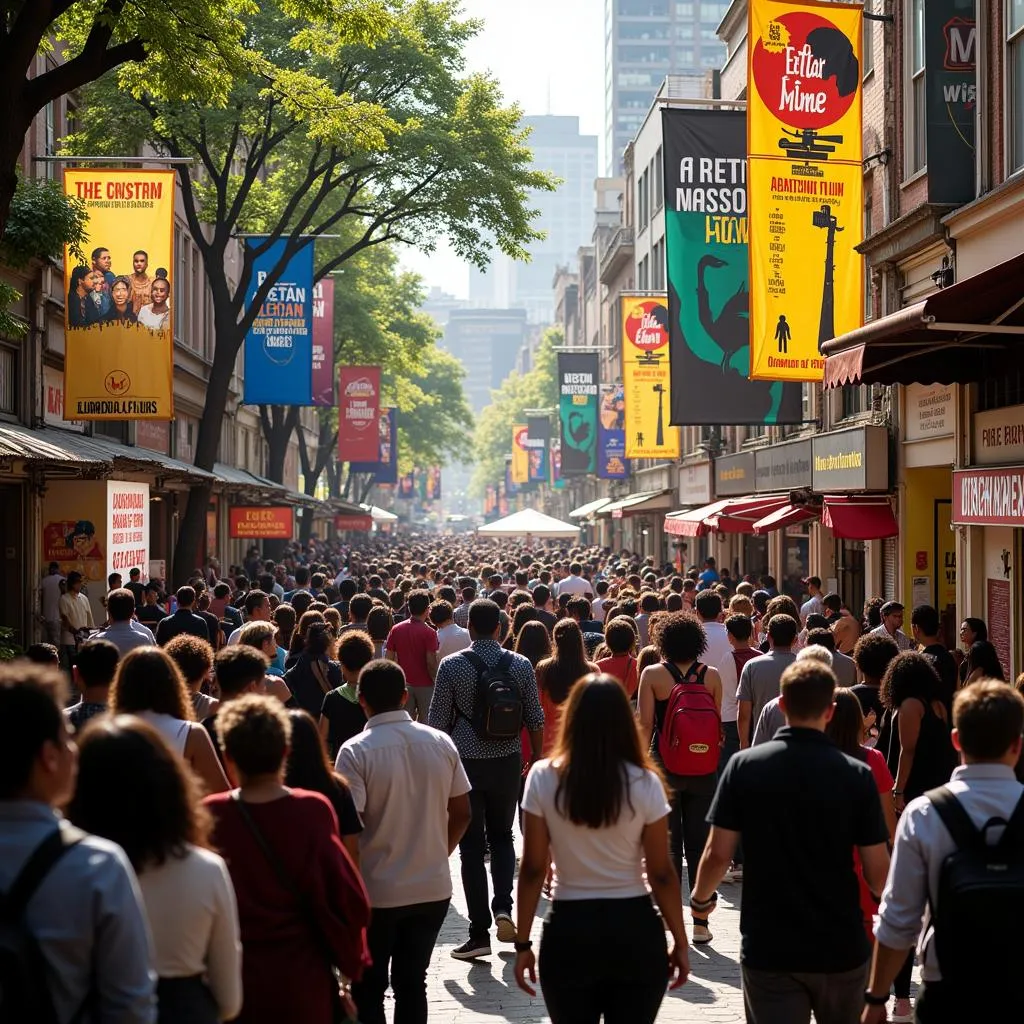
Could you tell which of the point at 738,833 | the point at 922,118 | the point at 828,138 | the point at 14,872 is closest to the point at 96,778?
the point at 14,872

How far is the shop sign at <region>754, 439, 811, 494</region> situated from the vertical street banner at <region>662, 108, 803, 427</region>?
1.90m

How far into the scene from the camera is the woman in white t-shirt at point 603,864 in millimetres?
4988

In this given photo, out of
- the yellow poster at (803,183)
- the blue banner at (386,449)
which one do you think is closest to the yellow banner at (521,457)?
the blue banner at (386,449)

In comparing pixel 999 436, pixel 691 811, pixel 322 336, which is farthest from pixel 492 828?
pixel 322 336

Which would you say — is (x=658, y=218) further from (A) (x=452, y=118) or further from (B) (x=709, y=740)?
(B) (x=709, y=740)

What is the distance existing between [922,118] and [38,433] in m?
13.2

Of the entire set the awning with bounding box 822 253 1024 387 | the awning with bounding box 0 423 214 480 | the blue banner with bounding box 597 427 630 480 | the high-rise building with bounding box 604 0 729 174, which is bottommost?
the awning with bounding box 0 423 214 480

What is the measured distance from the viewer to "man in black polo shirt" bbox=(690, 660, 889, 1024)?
16.3 feet

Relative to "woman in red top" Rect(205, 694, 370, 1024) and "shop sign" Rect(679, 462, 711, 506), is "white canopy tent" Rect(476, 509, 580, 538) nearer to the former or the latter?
"shop sign" Rect(679, 462, 711, 506)

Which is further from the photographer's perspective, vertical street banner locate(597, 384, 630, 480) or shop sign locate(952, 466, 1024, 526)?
vertical street banner locate(597, 384, 630, 480)

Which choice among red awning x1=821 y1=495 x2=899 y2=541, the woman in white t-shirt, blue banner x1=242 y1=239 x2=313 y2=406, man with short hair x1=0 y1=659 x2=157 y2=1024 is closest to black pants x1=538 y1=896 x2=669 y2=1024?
the woman in white t-shirt

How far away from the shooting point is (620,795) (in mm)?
5102

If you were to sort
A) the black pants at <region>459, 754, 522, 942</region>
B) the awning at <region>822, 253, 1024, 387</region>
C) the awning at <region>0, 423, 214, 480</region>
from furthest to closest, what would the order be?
the awning at <region>0, 423, 214, 480</region>
the awning at <region>822, 253, 1024, 387</region>
the black pants at <region>459, 754, 522, 942</region>

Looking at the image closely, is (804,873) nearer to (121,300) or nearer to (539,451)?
(121,300)
